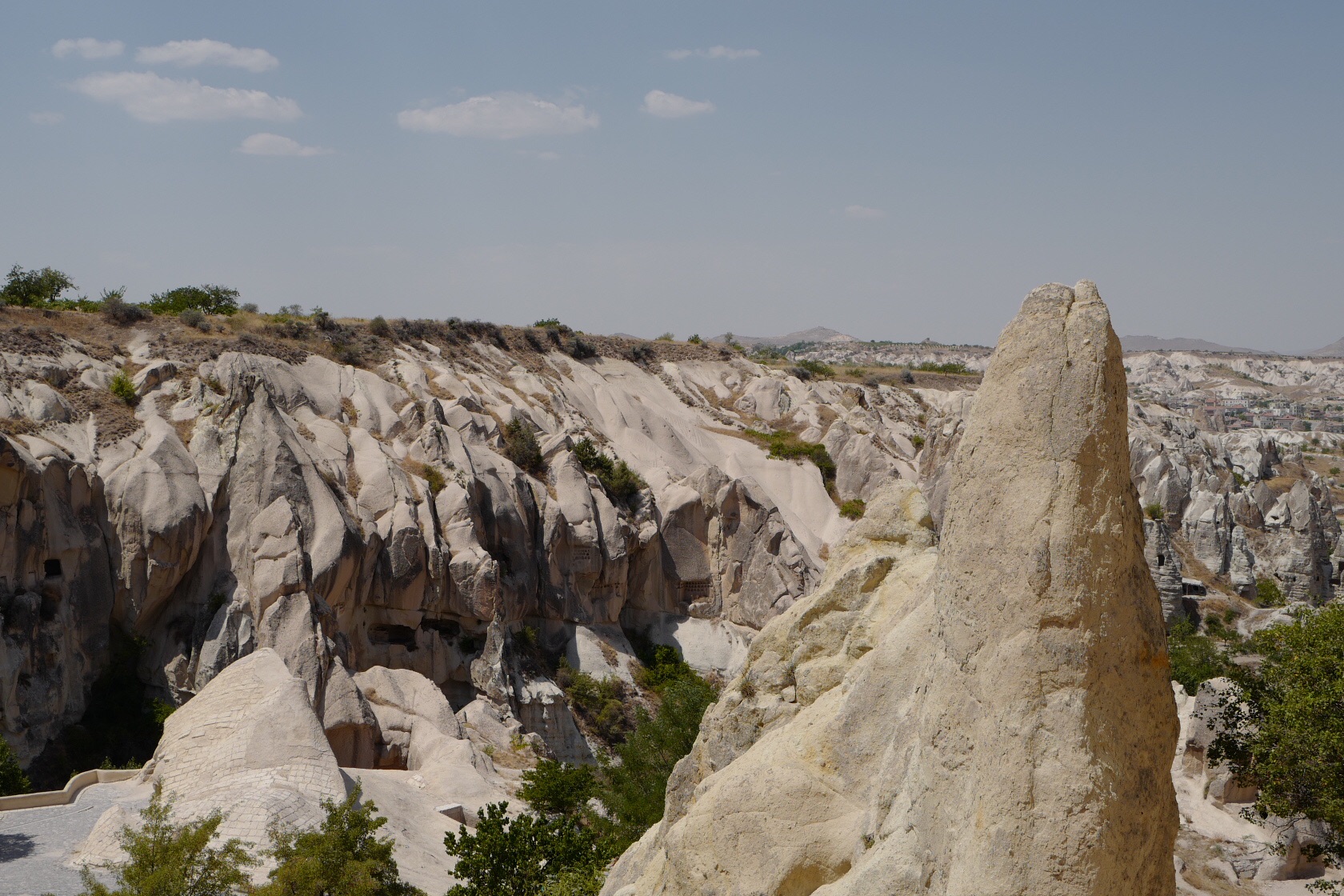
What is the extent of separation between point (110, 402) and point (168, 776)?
1735cm

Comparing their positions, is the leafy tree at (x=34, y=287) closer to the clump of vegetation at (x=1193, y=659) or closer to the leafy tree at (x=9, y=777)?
the leafy tree at (x=9, y=777)

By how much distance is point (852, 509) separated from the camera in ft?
167

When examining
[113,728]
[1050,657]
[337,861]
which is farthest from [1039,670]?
[113,728]

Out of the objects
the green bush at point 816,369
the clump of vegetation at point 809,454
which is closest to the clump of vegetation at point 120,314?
the clump of vegetation at point 809,454

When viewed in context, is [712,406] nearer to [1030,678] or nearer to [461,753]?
[461,753]

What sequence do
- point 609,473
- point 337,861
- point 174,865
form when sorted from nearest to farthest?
point 174,865, point 337,861, point 609,473

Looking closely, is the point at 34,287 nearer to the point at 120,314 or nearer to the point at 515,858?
the point at 120,314

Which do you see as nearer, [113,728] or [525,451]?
[113,728]

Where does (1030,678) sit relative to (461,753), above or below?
above


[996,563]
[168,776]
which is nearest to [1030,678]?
[996,563]

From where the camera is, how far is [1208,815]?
86.4 ft

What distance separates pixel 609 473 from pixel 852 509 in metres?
13.6

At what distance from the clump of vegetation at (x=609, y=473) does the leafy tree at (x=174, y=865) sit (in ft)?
94.7

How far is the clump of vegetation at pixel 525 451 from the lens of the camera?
4184 cm
